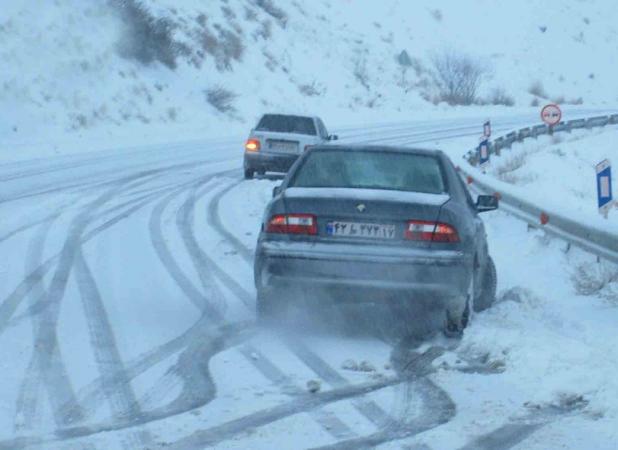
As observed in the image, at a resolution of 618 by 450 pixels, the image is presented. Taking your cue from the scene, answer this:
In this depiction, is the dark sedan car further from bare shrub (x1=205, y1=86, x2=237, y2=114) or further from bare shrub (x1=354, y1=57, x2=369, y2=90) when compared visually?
bare shrub (x1=354, y1=57, x2=369, y2=90)

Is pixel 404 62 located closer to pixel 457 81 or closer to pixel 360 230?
pixel 457 81

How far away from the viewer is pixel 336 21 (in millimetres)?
67125

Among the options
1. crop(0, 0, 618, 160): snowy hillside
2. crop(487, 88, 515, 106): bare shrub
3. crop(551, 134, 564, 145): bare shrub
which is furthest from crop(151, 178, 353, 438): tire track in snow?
crop(487, 88, 515, 106): bare shrub

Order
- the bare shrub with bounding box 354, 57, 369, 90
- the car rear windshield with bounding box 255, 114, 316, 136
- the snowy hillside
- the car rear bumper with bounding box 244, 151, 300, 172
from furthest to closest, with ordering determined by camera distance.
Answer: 1. the bare shrub with bounding box 354, 57, 369, 90
2. the snowy hillside
3. the car rear windshield with bounding box 255, 114, 316, 136
4. the car rear bumper with bounding box 244, 151, 300, 172

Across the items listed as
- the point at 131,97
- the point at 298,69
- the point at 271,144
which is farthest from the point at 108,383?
the point at 298,69

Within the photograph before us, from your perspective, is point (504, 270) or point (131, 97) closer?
point (504, 270)

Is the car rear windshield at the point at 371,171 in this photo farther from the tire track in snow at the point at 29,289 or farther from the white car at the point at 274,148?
the white car at the point at 274,148

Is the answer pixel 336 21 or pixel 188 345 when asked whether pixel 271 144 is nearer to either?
pixel 188 345

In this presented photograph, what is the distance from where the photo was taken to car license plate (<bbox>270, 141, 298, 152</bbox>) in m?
23.9

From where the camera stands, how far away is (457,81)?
211 ft

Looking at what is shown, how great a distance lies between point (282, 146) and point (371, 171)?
46.1 feet

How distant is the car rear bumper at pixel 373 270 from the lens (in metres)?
8.94

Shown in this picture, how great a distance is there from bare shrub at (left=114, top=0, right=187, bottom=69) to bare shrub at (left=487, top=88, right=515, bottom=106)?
26478 mm

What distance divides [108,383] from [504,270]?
6.20 m
